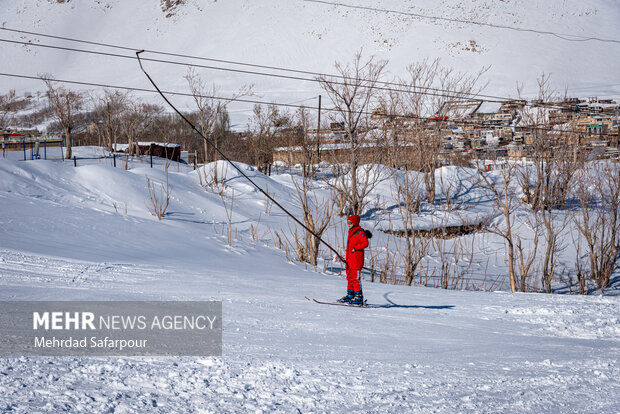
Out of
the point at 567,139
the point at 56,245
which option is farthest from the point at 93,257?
the point at 567,139

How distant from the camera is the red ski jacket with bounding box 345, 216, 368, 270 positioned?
888 cm

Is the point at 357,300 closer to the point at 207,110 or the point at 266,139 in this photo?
the point at 266,139

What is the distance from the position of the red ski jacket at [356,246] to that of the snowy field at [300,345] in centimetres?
79

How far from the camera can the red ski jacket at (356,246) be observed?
350 inches

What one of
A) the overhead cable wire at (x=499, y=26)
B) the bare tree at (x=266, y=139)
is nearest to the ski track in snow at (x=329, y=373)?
the bare tree at (x=266, y=139)

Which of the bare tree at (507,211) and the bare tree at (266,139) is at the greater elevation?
the bare tree at (266,139)

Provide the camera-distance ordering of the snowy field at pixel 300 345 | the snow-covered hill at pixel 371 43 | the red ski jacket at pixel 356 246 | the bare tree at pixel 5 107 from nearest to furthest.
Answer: the snowy field at pixel 300 345 < the red ski jacket at pixel 356 246 < the bare tree at pixel 5 107 < the snow-covered hill at pixel 371 43

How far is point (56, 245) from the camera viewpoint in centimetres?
1446

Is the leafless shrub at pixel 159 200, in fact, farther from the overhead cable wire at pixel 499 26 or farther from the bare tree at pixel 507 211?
the overhead cable wire at pixel 499 26

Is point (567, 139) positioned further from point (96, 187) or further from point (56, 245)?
point (56, 245)

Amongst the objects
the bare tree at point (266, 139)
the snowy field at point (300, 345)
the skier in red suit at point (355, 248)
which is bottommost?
the snowy field at point (300, 345)

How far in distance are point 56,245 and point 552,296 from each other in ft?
38.2

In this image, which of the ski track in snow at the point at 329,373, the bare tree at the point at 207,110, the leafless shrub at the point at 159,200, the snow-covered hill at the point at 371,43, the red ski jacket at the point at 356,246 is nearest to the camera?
the ski track in snow at the point at 329,373

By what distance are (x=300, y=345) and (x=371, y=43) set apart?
149 metres
